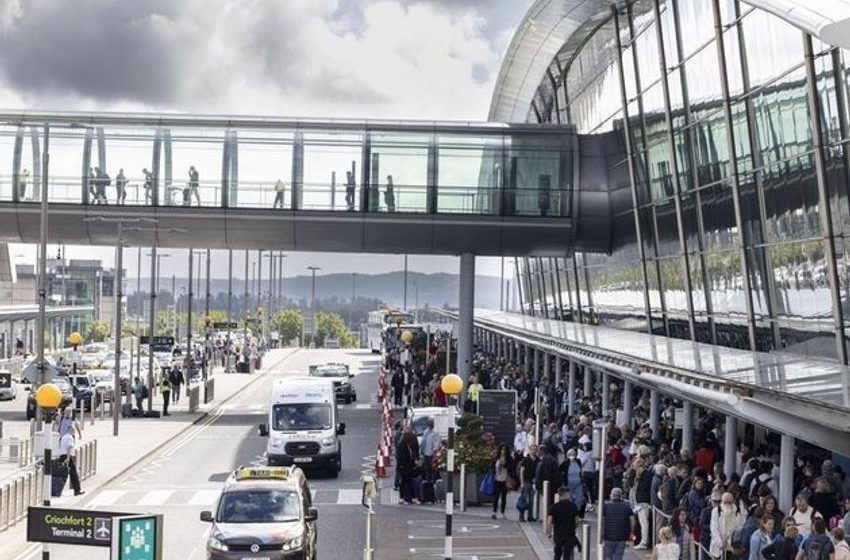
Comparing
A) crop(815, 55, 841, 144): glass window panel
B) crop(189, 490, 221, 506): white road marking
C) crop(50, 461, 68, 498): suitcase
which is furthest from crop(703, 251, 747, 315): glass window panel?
crop(50, 461, 68, 498): suitcase

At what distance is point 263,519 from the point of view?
75.0 feet

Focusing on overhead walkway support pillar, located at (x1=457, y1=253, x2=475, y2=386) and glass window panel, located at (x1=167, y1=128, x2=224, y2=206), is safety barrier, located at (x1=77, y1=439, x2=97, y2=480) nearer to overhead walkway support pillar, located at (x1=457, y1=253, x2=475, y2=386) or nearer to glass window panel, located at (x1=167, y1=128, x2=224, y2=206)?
glass window panel, located at (x1=167, y1=128, x2=224, y2=206)

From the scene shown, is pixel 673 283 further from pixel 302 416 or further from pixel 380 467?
pixel 302 416

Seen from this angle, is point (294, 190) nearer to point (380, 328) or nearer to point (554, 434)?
point (554, 434)

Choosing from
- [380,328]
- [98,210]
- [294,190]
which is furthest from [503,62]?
[380,328]

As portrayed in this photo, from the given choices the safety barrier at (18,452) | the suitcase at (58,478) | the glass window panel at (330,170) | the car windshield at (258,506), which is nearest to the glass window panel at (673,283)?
the glass window panel at (330,170)

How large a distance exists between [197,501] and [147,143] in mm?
21274

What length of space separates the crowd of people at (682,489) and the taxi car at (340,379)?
2521 centimetres

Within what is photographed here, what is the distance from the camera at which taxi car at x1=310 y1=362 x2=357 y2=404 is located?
63.8 m

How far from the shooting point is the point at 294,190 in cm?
4994

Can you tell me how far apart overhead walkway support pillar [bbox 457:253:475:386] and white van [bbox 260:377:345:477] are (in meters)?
14.2

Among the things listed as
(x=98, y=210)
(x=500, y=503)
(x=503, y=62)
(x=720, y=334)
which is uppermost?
(x=503, y=62)

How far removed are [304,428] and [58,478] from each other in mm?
7905

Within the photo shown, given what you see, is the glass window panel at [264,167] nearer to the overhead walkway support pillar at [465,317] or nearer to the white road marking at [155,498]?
the overhead walkway support pillar at [465,317]
